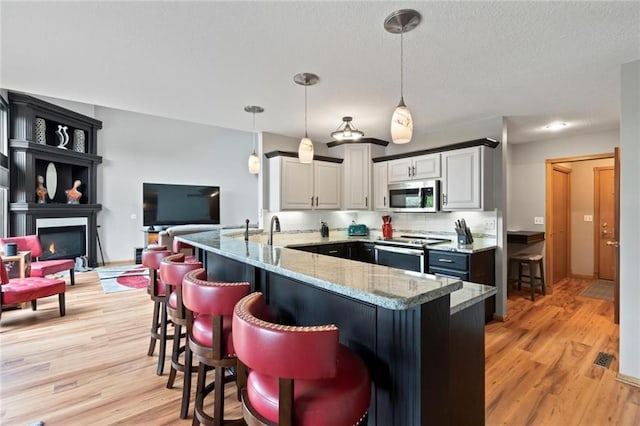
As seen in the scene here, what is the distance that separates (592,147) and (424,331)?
5025 mm

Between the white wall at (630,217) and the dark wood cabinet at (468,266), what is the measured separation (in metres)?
1.23

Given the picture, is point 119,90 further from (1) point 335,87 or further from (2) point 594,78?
(2) point 594,78

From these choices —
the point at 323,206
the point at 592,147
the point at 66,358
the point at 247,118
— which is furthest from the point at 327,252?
the point at 592,147

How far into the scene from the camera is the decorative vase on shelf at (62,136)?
657 centimetres

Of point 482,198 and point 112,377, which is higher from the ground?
point 482,198

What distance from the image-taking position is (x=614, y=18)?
1.82m

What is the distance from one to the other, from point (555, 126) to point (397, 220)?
241cm

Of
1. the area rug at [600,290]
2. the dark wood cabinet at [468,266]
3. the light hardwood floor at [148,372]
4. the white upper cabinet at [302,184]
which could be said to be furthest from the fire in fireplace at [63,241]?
Result: the area rug at [600,290]

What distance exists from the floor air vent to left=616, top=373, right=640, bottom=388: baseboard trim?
228 millimetres

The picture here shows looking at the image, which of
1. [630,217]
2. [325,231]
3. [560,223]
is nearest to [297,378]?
[630,217]

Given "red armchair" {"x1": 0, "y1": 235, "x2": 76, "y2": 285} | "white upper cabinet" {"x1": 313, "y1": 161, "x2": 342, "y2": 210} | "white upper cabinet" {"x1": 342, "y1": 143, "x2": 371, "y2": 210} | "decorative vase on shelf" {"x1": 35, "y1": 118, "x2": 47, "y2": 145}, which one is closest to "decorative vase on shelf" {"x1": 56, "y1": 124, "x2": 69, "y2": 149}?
"decorative vase on shelf" {"x1": 35, "y1": 118, "x2": 47, "y2": 145}

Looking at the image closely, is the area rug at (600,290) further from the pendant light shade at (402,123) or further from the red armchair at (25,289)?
the red armchair at (25,289)

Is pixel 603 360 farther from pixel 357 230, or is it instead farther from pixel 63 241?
pixel 63 241

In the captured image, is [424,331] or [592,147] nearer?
[424,331]
